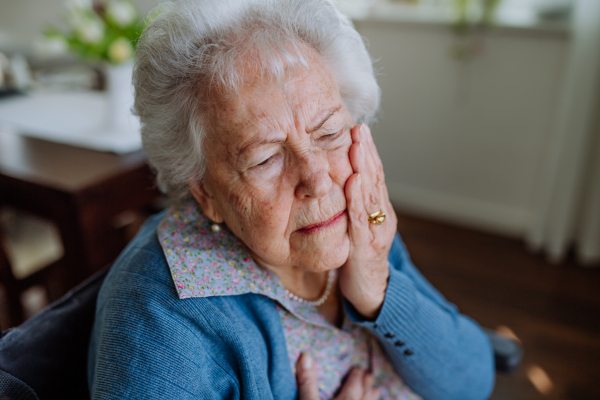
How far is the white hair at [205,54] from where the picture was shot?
2.52 feet

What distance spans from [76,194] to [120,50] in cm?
68

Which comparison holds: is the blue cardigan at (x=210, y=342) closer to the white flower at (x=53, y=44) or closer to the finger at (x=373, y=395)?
the finger at (x=373, y=395)

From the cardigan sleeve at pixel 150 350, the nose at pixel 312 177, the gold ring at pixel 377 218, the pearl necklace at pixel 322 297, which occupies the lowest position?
the pearl necklace at pixel 322 297

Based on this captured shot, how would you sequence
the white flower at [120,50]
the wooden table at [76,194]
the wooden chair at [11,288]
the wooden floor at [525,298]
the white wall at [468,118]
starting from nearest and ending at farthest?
the wooden chair at [11,288]
the wooden table at [76,194]
the white flower at [120,50]
the wooden floor at [525,298]
the white wall at [468,118]

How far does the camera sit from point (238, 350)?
817mm

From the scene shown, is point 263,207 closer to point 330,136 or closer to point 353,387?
point 330,136

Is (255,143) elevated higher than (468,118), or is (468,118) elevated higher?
(255,143)

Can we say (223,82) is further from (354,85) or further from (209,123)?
(354,85)

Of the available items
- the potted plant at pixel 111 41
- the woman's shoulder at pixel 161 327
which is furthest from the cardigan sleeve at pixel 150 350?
the potted plant at pixel 111 41

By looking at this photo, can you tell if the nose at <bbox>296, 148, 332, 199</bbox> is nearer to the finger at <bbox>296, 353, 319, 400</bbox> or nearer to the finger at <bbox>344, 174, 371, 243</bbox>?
the finger at <bbox>344, 174, 371, 243</bbox>

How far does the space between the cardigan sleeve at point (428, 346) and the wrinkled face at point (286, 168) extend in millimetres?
186

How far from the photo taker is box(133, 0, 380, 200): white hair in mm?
767

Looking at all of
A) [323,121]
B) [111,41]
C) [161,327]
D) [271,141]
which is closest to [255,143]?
[271,141]

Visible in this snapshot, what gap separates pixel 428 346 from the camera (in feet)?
3.29
